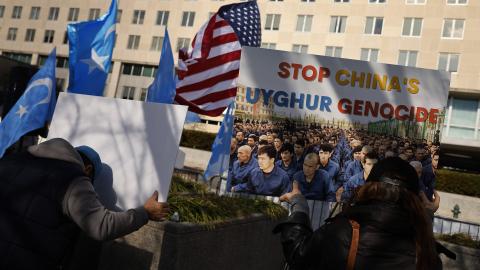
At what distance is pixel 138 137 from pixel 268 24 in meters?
37.6

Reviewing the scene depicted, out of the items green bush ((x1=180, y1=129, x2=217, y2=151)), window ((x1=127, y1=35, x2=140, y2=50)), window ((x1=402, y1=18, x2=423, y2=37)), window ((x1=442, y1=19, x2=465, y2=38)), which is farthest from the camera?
window ((x1=127, y1=35, x2=140, y2=50))

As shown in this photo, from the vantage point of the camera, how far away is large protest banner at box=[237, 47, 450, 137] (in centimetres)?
452

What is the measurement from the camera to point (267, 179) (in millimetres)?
4508

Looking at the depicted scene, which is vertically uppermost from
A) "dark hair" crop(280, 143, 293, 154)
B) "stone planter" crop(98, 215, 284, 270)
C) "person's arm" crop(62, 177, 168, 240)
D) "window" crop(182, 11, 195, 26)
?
"window" crop(182, 11, 195, 26)

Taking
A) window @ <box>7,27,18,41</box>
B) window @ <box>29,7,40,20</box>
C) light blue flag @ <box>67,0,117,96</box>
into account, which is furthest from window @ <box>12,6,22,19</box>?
light blue flag @ <box>67,0,117,96</box>

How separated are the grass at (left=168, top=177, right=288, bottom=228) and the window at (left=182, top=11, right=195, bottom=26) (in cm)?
3719

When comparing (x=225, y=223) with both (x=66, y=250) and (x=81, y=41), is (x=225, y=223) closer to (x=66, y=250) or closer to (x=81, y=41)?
(x=66, y=250)

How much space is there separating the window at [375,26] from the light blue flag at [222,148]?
2908cm

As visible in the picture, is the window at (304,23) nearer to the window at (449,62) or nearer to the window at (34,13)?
the window at (449,62)

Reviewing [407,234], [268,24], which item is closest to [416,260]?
[407,234]

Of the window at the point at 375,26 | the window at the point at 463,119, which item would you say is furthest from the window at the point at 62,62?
the window at the point at 463,119

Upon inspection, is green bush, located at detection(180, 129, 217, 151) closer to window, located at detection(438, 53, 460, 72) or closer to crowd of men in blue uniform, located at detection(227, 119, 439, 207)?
window, located at detection(438, 53, 460, 72)

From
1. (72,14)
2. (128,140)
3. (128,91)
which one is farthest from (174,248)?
(72,14)

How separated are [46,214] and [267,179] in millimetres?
2486
